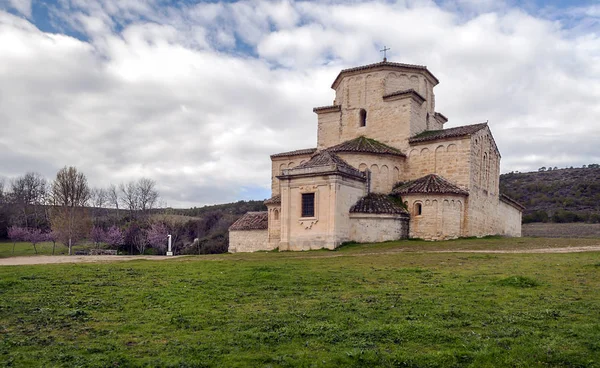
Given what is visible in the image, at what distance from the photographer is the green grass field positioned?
6777 millimetres

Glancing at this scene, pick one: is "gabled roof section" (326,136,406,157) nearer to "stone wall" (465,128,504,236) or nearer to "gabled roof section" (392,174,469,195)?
"gabled roof section" (392,174,469,195)

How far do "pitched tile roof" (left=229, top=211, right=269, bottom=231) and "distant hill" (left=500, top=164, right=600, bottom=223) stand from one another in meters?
43.3

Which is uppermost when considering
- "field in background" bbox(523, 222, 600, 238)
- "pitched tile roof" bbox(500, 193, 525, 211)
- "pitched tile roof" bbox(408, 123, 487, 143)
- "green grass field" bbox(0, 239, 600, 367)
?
"pitched tile roof" bbox(408, 123, 487, 143)

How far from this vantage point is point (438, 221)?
90.5 feet

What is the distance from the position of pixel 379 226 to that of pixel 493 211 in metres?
11.1

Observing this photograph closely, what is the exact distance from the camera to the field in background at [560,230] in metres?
45.5

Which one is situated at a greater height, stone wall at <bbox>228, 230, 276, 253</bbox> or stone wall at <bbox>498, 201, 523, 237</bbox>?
stone wall at <bbox>498, 201, 523, 237</bbox>

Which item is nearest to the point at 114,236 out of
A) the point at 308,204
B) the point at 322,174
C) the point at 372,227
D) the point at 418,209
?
the point at 308,204

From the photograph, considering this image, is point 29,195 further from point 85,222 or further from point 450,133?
point 450,133

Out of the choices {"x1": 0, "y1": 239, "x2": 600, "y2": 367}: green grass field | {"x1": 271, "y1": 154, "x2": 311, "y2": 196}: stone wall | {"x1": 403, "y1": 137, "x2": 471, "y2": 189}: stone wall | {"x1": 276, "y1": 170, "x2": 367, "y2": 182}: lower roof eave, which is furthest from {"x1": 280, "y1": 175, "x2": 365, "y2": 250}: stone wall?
{"x1": 0, "y1": 239, "x2": 600, "y2": 367}: green grass field

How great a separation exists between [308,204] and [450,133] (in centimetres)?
1083

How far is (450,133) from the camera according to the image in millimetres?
29609

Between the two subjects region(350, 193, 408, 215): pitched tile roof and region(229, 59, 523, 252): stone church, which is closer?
region(229, 59, 523, 252): stone church

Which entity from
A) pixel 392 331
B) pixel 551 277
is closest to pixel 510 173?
pixel 551 277
